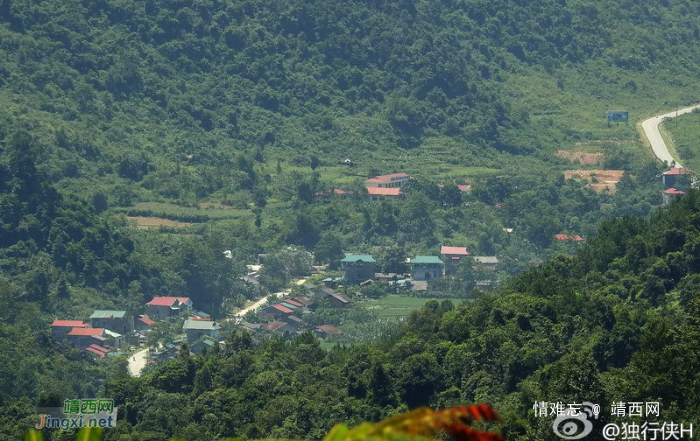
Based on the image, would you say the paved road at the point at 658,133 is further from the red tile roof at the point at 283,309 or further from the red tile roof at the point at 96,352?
the red tile roof at the point at 96,352

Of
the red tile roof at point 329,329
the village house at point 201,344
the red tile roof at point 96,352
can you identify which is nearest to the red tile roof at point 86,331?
the red tile roof at point 96,352

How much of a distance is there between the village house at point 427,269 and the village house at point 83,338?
58.2 feet

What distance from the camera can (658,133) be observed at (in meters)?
97.2

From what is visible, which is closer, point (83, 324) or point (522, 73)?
point (83, 324)

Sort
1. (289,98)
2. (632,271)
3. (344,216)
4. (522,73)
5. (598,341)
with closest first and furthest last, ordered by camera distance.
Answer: (598,341) → (632,271) → (344,216) → (289,98) → (522,73)

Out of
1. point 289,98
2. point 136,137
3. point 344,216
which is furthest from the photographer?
point 289,98

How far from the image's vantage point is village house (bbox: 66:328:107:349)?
63.6 metres

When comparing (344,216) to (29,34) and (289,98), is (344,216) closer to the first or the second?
(289,98)

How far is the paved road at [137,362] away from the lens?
60.2 meters

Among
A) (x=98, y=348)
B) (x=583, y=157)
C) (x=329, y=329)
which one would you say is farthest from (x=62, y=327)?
(x=583, y=157)

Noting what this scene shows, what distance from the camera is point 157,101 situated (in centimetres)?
9612

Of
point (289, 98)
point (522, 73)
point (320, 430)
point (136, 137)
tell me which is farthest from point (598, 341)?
point (522, 73)

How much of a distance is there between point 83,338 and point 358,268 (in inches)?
639

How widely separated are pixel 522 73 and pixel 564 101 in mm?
5676
